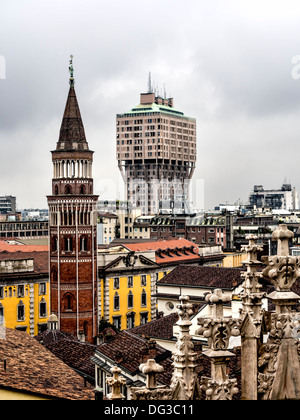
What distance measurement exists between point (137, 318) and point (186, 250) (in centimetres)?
1527

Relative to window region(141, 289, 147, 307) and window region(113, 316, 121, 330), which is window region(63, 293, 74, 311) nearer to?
window region(113, 316, 121, 330)

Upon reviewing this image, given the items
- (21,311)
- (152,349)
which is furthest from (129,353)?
(21,311)

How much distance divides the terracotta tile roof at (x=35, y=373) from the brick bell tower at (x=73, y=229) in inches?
1139

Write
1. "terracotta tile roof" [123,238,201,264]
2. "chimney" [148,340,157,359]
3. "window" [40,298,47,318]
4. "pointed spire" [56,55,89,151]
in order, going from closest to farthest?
1. "chimney" [148,340,157,359]
2. "pointed spire" [56,55,89,151]
3. "window" [40,298,47,318]
4. "terracotta tile roof" [123,238,201,264]

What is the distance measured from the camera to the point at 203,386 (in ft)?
24.2

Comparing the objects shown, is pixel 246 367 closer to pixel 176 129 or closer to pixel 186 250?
pixel 186 250

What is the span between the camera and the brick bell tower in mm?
53062

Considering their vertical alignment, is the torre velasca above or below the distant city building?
above

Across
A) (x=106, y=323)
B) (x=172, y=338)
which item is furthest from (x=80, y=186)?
(x=172, y=338)

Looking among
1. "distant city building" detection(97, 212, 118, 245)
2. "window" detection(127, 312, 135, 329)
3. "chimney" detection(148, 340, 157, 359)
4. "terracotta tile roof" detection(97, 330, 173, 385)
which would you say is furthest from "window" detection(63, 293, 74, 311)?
"distant city building" detection(97, 212, 118, 245)

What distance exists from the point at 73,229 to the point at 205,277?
10.5 m

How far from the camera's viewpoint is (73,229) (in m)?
53.6

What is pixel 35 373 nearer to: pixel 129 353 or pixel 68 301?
pixel 129 353

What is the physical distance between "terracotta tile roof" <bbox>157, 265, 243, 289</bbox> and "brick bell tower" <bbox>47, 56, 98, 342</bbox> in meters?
6.05
